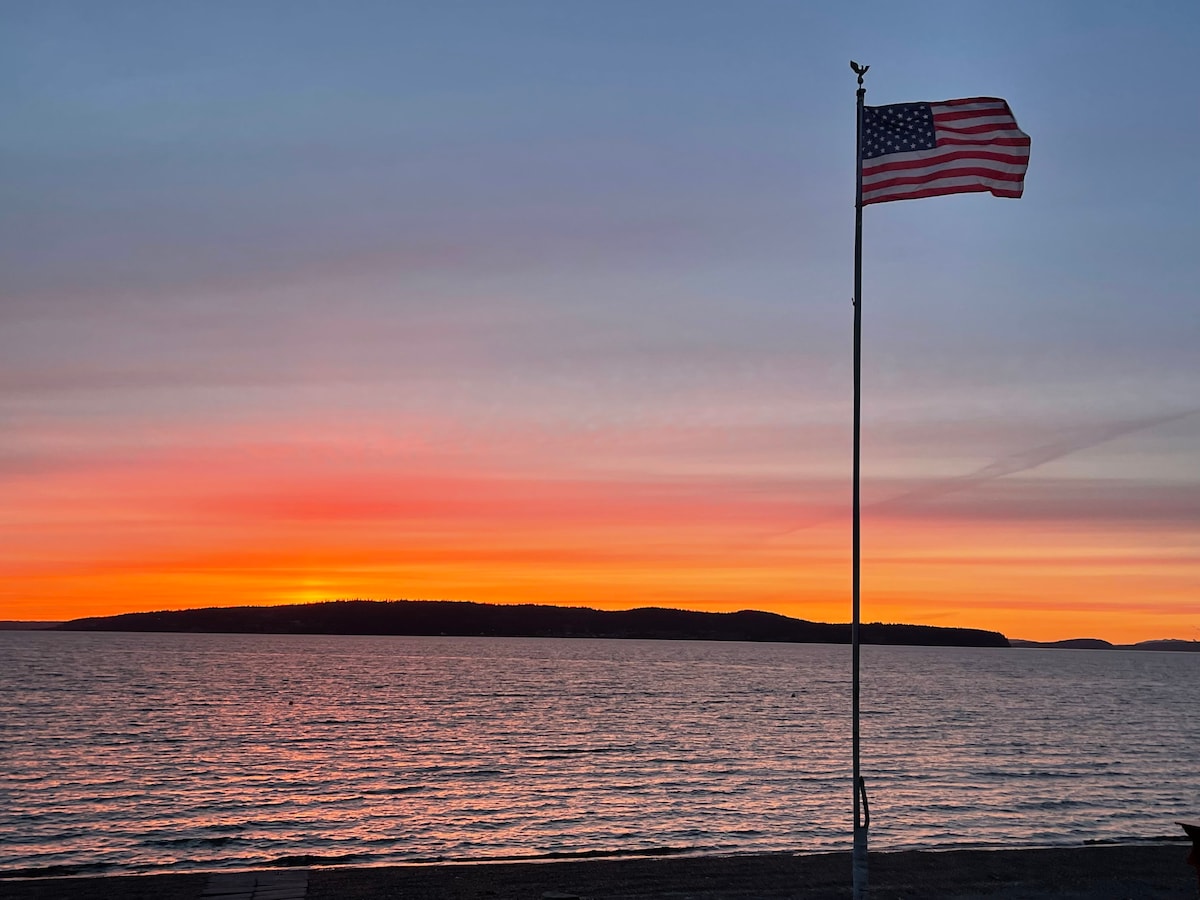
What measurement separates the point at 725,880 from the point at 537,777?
2255 centimetres

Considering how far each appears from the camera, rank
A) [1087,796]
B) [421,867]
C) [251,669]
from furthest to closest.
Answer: [251,669] < [1087,796] < [421,867]

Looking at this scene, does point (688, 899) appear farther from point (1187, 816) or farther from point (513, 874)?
point (1187, 816)

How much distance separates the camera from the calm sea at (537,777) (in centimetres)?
3153

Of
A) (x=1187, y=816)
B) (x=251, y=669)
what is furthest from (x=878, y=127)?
(x=251, y=669)

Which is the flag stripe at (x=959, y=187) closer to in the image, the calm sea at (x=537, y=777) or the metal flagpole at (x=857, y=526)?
the metal flagpole at (x=857, y=526)

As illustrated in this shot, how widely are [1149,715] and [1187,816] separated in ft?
225

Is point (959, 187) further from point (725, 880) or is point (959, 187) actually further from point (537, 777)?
point (537, 777)

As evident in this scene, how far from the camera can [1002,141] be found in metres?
16.4

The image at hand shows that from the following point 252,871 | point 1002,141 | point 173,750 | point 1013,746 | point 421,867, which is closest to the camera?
point 1002,141

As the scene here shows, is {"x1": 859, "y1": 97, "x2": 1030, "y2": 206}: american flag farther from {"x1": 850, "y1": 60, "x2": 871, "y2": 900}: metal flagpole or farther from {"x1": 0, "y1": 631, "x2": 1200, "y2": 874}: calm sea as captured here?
{"x1": 0, "y1": 631, "x2": 1200, "y2": 874}: calm sea

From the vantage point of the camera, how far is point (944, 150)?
53.9ft

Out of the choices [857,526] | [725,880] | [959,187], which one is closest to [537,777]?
[725,880]

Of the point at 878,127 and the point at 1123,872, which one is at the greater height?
the point at 878,127

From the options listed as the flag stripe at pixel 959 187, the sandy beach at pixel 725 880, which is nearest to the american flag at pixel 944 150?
the flag stripe at pixel 959 187
